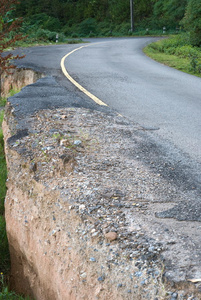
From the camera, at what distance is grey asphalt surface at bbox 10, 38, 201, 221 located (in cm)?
411

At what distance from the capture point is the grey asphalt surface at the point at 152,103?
4.11m

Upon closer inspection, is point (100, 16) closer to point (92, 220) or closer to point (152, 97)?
point (152, 97)

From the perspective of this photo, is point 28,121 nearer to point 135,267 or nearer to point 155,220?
point 155,220

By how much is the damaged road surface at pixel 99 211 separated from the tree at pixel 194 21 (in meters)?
14.0

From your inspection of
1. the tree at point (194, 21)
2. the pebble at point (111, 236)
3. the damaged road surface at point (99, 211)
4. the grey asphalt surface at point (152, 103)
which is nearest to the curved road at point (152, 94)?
the grey asphalt surface at point (152, 103)

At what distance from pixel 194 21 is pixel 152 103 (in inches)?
488

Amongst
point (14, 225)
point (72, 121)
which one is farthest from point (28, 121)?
point (14, 225)

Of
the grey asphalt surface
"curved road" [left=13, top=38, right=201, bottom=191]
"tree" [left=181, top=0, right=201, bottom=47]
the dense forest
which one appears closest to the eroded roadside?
the grey asphalt surface

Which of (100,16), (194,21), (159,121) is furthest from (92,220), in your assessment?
(100,16)

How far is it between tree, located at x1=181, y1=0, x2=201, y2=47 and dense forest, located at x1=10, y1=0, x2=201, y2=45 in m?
18.0

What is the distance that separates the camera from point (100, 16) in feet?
165

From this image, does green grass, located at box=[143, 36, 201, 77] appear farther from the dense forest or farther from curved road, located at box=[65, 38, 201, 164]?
the dense forest

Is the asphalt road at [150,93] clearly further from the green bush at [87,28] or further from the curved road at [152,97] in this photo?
the green bush at [87,28]

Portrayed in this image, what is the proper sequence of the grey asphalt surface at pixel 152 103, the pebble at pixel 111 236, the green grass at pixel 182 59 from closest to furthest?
1. the pebble at pixel 111 236
2. the grey asphalt surface at pixel 152 103
3. the green grass at pixel 182 59
